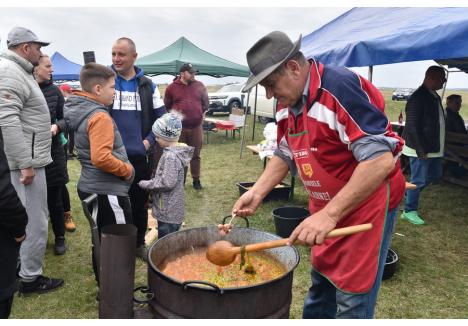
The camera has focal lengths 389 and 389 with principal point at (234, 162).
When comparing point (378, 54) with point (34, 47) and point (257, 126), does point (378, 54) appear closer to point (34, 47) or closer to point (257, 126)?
point (34, 47)

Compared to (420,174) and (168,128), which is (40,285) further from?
(420,174)

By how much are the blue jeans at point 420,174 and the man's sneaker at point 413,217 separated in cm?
5

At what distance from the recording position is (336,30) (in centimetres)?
701

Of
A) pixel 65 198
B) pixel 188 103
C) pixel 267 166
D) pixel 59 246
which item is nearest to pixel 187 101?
pixel 188 103

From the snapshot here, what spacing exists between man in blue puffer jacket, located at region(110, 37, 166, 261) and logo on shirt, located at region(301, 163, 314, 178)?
7.09ft

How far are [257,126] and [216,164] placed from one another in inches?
287

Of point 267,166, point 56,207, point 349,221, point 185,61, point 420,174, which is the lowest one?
point 56,207

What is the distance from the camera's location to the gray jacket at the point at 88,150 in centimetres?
292

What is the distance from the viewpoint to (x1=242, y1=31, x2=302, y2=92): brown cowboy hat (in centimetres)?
178

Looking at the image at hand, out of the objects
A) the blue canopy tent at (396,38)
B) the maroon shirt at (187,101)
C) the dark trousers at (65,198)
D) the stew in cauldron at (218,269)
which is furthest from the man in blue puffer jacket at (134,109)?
the maroon shirt at (187,101)

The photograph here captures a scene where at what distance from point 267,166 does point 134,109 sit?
1780 mm

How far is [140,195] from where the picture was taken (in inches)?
156

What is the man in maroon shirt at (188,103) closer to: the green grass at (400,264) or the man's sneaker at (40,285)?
the green grass at (400,264)

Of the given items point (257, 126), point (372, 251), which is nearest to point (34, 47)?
point (372, 251)
